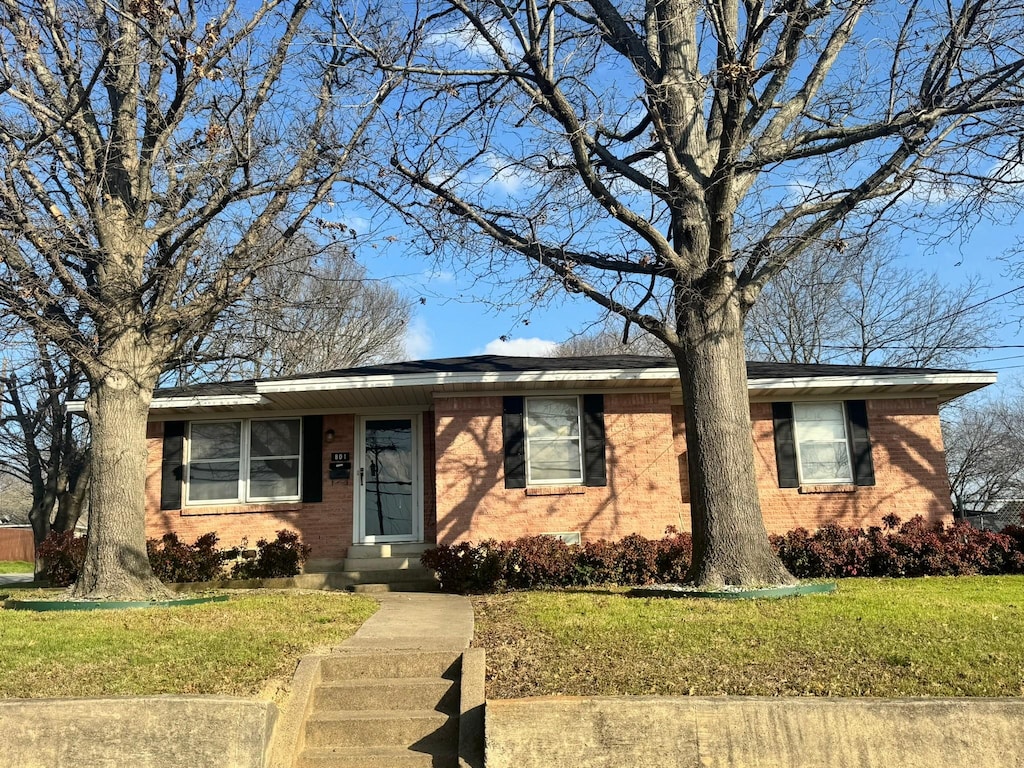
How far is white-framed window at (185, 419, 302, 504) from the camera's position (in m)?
13.8

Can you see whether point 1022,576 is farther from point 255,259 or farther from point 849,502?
point 255,259

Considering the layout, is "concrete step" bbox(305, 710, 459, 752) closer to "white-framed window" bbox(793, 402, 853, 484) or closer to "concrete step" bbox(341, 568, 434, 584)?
"concrete step" bbox(341, 568, 434, 584)

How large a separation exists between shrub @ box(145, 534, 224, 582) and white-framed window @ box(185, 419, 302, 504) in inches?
41.8

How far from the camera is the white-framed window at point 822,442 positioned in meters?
13.8

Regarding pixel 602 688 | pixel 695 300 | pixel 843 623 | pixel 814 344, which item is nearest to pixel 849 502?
pixel 695 300

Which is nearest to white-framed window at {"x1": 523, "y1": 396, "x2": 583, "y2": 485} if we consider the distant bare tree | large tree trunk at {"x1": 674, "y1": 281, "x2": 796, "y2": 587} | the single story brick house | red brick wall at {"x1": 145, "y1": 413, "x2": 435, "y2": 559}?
the single story brick house

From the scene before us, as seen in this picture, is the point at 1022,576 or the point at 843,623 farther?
the point at 1022,576

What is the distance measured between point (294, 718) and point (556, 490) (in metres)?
8.09

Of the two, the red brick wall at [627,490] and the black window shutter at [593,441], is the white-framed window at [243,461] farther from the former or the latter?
the black window shutter at [593,441]

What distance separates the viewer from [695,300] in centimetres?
917

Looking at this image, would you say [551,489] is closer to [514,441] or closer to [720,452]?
[514,441]

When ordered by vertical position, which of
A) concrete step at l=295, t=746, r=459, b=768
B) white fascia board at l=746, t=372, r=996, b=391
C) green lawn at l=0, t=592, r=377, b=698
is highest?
white fascia board at l=746, t=372, r=996, b=391

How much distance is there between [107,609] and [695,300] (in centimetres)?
728

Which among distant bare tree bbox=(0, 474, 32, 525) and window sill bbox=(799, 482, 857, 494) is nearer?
window sill bbox=(799, 482, 857, 494)
